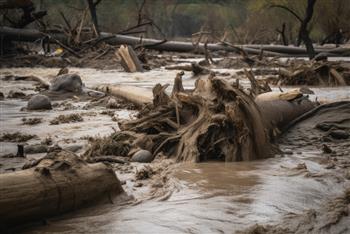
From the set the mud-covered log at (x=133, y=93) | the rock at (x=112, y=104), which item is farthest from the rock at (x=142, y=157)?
the rock at (x=112, y=104)

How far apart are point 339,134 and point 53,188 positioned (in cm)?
337

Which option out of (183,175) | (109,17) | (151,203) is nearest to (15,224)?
(151,203)

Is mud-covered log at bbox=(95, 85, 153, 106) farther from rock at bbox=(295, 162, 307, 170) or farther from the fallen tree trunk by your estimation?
the fallen tree trunk

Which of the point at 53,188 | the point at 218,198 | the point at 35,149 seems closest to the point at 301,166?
the point at 218,198

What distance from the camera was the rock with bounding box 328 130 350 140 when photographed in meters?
5.47

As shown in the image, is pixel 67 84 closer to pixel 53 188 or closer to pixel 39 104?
pixel 39 104

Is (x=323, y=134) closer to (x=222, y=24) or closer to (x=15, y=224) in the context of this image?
(x=15, y=224)

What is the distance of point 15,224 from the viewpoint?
9.39 feet

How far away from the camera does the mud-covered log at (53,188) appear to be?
9.30 ft

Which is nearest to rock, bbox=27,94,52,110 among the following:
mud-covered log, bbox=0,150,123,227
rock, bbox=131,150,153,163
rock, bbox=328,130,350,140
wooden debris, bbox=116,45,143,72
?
rock, bbox=131,150,153,163

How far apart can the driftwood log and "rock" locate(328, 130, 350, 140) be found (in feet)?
1.94

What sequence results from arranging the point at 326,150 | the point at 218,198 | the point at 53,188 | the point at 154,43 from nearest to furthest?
the point at 53,188, the point at 218,198, the point at 326,150, the point at 154,43

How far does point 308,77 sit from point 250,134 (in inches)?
264

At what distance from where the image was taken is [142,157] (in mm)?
4645
